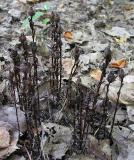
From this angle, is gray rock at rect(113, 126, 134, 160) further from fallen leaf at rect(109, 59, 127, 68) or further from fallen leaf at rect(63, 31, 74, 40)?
fallen leaf at rect(63, 31, 74, 40)

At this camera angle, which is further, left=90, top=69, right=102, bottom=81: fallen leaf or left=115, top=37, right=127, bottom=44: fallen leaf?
left=115, top=37, right=127, bottom=44: fallen leaf

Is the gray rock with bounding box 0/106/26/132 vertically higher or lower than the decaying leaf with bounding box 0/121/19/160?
higher

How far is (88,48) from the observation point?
3.34 metres

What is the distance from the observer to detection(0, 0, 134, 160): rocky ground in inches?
83.5

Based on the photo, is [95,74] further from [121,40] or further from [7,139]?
[7,139]

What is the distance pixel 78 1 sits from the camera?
4258 mm

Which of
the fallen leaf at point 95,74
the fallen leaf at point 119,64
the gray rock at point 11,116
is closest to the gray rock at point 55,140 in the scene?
the gray rock at point 11,116

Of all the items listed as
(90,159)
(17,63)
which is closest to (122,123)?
(90,159)

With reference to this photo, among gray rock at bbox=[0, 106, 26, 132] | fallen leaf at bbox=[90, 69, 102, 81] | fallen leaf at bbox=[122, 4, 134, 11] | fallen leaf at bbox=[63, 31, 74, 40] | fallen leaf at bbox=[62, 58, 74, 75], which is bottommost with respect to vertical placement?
gray rock at bbox=[0, 106, 26, 132]

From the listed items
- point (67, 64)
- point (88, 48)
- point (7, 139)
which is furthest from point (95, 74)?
point (7, 139)

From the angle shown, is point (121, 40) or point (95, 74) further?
point (121, 40)

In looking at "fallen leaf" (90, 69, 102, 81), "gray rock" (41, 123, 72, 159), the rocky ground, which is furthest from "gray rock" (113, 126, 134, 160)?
"fallen leaf" (90, 69, 102, 81)

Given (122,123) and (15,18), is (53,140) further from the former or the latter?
(15,18)

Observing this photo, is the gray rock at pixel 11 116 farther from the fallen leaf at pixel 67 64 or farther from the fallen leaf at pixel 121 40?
the fallen leaf at pixel 121 40
